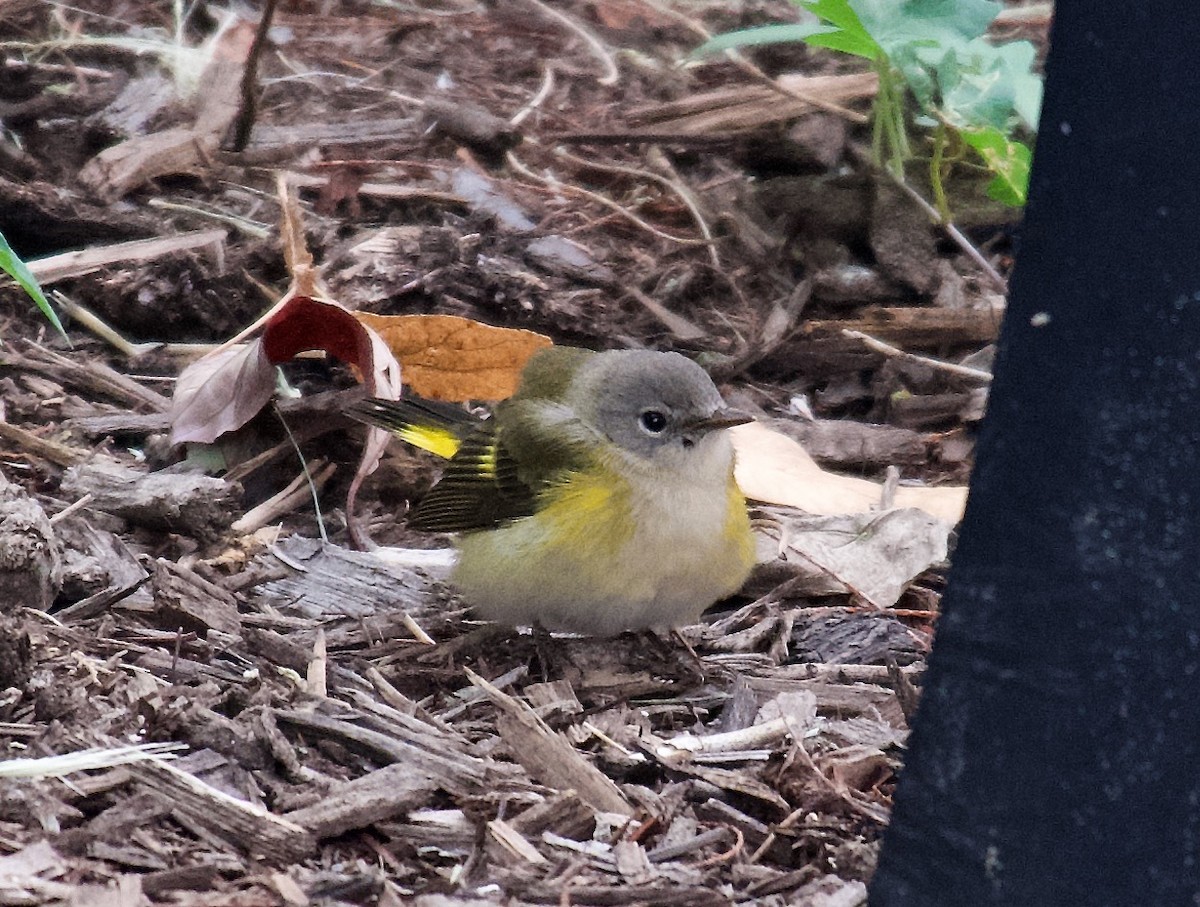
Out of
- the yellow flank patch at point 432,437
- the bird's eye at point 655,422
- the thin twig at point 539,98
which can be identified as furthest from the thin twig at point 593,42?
the bird's eye at point 655,422

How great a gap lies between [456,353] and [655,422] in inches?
45.1

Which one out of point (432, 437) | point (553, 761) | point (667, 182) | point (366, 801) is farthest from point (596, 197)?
point (366, 801)

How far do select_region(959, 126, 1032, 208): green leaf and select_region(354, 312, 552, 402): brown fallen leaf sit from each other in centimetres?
162

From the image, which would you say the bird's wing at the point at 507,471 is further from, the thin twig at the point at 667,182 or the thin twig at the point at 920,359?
the thin twig at the point at 667,182

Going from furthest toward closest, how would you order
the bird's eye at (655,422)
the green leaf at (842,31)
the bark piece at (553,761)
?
1. the green leaf at (842,31)
2. the bird's eye at (655,422)
3. the bark piece at (553,761)

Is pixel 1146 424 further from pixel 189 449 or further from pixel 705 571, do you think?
pixel 189 449

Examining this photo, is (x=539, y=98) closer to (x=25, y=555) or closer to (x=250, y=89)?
(x=250, y=89)

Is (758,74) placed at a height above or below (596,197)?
above

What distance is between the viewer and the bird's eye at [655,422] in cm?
451

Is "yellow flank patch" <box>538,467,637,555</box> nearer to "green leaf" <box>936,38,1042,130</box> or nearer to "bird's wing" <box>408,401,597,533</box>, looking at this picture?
"bird's wing" <box>408,401,597,533</box>

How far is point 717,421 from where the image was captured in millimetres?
4438

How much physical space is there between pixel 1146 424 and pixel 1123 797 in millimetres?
545

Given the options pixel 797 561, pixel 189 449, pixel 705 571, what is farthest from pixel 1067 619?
pixel 189 449

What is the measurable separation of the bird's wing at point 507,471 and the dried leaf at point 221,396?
69 cm
